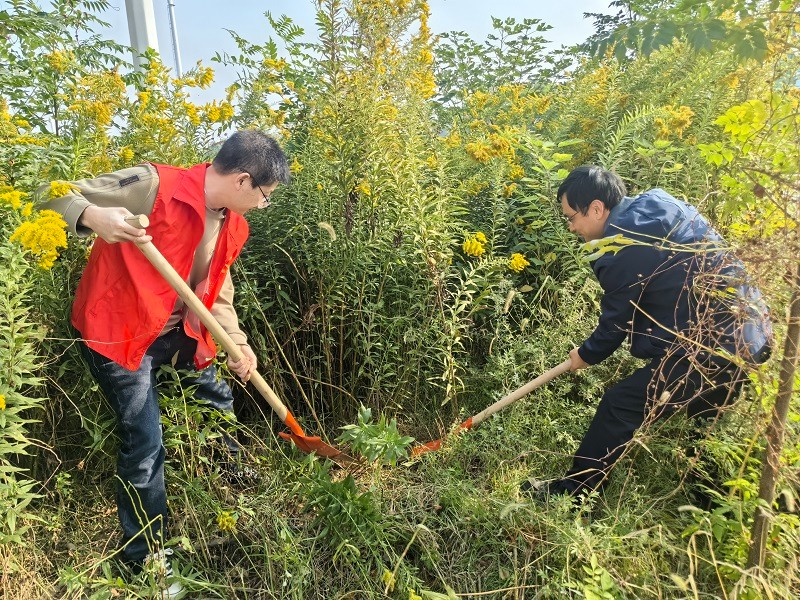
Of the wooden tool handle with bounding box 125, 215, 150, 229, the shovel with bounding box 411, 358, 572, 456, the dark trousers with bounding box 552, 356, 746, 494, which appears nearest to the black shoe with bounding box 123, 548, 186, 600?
the shovel with bounding box 411, 358, 572, 456

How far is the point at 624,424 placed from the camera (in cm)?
261

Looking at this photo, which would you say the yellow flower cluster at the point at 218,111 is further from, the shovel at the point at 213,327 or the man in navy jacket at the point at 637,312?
the man in navy jacket at the point at 637,312

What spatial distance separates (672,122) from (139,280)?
3.11 metres

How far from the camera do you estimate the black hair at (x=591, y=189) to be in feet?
8.73

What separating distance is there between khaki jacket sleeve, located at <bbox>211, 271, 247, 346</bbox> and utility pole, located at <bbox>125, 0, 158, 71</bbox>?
9.30ft

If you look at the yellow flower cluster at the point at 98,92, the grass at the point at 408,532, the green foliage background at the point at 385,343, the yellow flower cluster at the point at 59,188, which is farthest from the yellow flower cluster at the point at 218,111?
the grass at the point at 408,532

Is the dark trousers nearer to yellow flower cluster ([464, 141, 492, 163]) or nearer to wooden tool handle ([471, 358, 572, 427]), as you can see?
wooden tool handle ([471, 358, 572, 427])

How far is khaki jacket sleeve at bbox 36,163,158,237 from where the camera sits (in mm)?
2141

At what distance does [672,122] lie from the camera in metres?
3.59

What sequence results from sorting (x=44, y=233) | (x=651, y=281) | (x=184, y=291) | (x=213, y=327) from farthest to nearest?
(x=651, y=281)
(x=213, y=327)
(x=184, y=291)
(x=44, y=233)

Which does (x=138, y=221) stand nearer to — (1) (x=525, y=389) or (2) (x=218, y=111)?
(2) (x=218, y=111)

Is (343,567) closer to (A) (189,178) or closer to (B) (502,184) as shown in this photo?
(A) (189,178)

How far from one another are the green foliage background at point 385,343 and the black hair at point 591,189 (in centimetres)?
47

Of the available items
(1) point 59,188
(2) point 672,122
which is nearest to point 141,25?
(1) point 59,188
